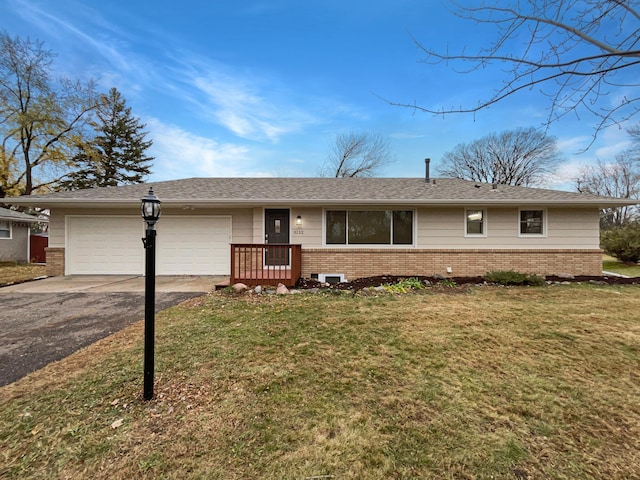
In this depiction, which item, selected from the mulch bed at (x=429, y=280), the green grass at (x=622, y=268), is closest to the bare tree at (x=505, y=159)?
the green grass at (x=622, y=268)

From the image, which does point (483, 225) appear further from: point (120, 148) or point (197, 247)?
point (120, 148)

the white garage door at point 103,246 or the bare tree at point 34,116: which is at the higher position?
the bare tree at point 34,116

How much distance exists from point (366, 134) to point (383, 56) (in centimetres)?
1832

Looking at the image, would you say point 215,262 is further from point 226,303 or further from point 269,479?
point 269,479

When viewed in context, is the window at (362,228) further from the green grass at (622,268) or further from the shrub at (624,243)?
the shrub at (624,243)

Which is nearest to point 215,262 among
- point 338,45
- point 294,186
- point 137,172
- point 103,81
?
point 294,186

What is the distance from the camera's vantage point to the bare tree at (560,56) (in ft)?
7.34

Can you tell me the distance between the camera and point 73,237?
29.4ft

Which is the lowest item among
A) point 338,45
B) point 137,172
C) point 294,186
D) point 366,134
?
point 294,186

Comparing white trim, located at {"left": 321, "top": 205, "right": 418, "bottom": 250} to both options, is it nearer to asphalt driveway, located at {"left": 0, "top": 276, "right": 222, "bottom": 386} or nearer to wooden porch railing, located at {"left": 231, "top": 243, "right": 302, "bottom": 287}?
wooden porch railing, located at {"left": 231, "top": 243, "right": 302, "bottom": 287}

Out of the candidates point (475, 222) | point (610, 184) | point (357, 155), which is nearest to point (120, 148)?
point (357, 155)

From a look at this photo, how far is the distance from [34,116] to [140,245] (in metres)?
14.1

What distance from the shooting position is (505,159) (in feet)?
78.6

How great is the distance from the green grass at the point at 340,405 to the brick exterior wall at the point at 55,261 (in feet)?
24.3
